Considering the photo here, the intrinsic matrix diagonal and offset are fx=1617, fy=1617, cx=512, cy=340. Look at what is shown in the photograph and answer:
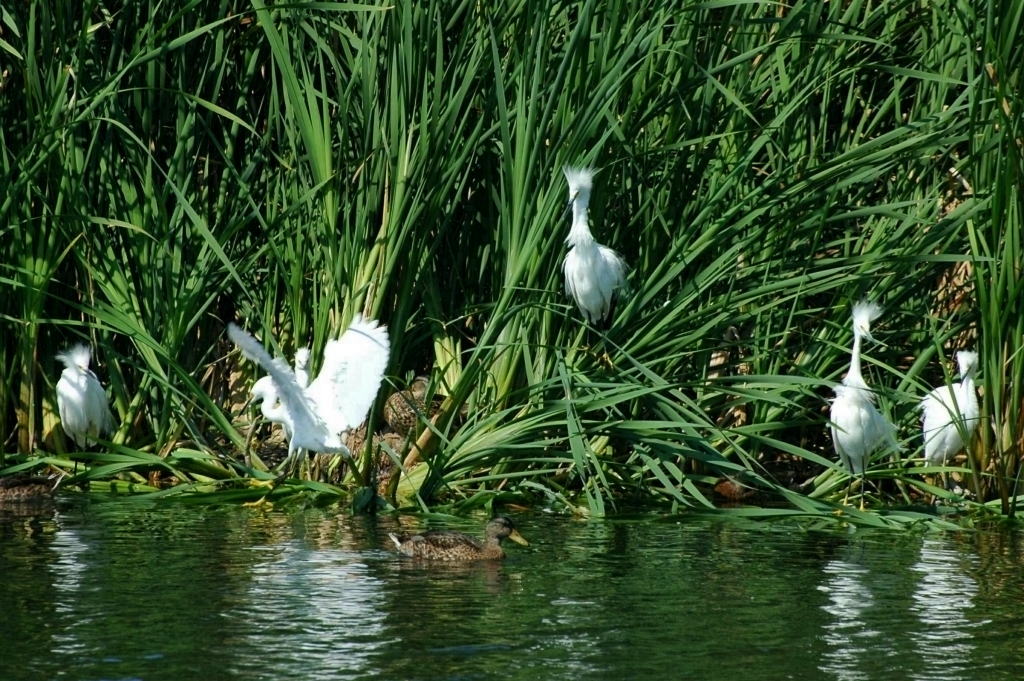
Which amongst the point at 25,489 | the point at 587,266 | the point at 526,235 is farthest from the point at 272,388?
the point at 587,266

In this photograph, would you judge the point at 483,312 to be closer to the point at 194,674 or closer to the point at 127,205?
the point at 127,205

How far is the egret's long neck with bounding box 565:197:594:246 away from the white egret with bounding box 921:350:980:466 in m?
2.09

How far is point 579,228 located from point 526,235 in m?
0.44

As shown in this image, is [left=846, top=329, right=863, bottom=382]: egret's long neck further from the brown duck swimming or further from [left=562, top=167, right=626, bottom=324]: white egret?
the brown duck swimming

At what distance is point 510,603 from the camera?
627cm

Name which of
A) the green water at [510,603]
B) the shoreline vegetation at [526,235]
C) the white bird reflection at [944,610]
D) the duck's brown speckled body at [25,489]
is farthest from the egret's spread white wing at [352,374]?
the white bird reflection at [944,610]

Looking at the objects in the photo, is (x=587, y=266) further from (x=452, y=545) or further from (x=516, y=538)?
(x=452, y=545)

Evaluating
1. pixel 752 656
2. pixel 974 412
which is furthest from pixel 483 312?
pixel 752 656

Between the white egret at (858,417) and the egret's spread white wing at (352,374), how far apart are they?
2445mm

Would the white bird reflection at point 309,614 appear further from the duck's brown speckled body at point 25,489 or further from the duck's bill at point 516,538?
the duck's brown speckled body at point 25,489

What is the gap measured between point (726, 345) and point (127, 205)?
3.64 meters

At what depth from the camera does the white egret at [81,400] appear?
369 inches

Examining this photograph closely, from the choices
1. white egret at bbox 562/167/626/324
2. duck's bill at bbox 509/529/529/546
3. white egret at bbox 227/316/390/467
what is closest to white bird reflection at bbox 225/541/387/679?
duck's bill at bbox 509/529/529/546

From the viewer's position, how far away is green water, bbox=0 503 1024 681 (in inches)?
206
